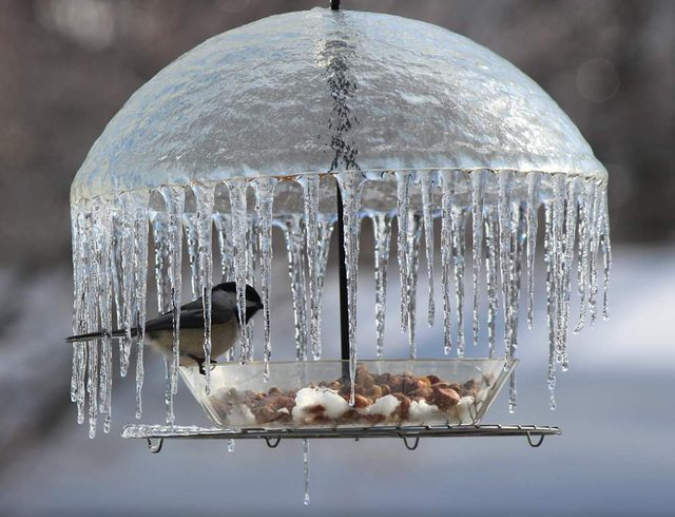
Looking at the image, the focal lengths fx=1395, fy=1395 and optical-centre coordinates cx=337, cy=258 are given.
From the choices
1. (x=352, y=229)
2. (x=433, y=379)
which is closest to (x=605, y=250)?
(x=433, y=379)

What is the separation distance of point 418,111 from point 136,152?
839 millimetres

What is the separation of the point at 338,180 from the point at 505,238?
21.4 inches

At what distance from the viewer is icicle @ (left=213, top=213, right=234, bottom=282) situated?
16.3ft

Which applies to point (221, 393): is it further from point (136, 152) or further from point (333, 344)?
point (333, 344)

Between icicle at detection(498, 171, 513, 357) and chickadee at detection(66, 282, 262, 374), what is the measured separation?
3.04 ft

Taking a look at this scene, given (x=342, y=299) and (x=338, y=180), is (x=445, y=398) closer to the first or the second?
(x=342, y=299)

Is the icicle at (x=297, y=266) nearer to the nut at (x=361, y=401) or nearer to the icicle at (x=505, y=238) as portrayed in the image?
the nut at (x=361, y=401)

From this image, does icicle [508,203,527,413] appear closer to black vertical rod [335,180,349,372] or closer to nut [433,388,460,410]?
nut [433,388,460,410]

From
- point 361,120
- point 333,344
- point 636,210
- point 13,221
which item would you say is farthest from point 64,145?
point 361,120

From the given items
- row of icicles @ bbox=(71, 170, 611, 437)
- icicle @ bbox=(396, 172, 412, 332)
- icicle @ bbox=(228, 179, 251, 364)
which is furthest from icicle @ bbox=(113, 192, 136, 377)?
icicle @ bbox=(396, 172, 412, 332)

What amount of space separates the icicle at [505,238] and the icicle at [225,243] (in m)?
1.24

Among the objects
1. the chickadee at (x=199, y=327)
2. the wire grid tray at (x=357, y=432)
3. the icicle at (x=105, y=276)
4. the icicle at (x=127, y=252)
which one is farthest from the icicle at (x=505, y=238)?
the icicle at (x=105, y=276)

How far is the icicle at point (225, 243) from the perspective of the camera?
4965 mm

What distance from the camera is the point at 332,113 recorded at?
3855 mm
